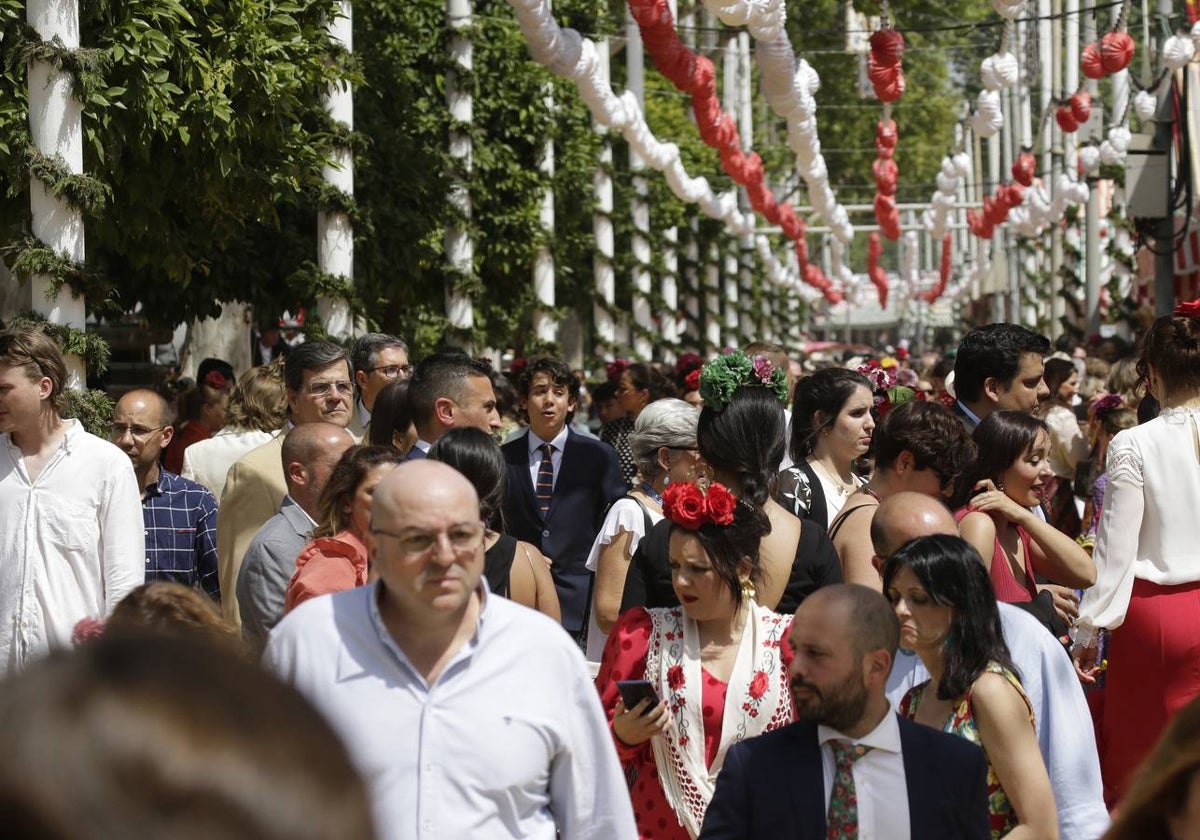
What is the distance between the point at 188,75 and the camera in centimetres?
1038

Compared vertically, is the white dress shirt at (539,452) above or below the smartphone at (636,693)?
above

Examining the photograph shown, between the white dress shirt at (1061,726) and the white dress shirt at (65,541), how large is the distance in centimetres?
312

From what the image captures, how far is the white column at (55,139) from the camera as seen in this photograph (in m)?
8.96

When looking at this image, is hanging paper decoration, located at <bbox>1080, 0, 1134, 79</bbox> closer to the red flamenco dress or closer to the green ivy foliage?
the green ivy foliage

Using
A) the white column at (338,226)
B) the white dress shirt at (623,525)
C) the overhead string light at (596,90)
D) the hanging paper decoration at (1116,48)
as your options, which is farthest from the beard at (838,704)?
the hanging paper decoration at (1116,48)

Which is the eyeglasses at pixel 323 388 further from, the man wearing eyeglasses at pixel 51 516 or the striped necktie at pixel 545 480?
the man wearing eyeglasses at pixel 51 516

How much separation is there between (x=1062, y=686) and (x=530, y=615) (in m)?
1.60

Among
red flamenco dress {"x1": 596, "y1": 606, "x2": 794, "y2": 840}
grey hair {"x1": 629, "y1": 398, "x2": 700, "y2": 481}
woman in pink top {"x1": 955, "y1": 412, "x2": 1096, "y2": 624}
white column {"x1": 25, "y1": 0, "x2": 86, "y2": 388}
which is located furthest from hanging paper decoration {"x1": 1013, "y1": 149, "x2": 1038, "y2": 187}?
red flamenco dress {"x1": 596, "y1": 606, "x2": 794, "y2": 840}

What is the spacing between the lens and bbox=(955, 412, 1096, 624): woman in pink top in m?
6.39

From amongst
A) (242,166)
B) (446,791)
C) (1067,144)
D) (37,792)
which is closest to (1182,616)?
(446,791)

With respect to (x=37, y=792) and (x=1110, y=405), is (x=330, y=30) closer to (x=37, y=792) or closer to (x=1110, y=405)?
(x=1110, y=405)

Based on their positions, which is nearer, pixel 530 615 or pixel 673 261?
pixel 530 615

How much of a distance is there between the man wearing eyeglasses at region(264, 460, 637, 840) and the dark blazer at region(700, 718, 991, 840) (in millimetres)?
239

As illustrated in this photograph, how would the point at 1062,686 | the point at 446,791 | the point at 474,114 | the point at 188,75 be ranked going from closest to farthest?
1. the point at 446,791
2. the point at 1062,686
3. the point at 188,75
4. the point at 474,114
